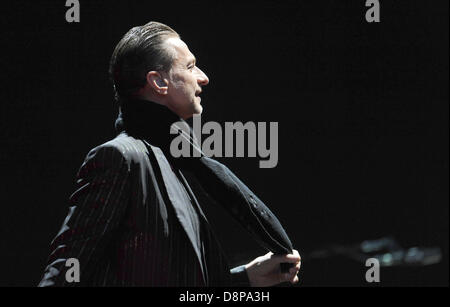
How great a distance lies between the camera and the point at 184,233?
1.36 meters

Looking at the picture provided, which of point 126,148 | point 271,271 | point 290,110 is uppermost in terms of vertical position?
point 290,110

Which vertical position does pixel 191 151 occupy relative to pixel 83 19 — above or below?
below

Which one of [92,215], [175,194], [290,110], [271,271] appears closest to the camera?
[92,215]

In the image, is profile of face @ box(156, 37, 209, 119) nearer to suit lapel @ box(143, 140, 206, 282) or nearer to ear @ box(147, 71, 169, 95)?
ear @ box(147, 71, 169, 95)

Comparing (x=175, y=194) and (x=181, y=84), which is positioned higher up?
(x=181, y=84)

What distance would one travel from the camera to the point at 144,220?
134 centimetres

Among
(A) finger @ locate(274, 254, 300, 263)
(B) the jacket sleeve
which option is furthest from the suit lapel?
(A) finger @ locate(274, 254, 300, 263)

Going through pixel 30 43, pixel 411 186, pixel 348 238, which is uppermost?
pixel 30 43

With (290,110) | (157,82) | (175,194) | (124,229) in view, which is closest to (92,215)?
(124,229)

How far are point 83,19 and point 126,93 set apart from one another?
1.40m

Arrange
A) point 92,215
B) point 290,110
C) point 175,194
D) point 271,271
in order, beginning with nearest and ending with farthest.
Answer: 1. point 92,215
2. point 175,194
3. point 271,271
4. point 290,110

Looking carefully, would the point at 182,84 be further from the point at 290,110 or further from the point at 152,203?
the point at 290,110

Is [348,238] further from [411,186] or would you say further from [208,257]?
[208,257]
